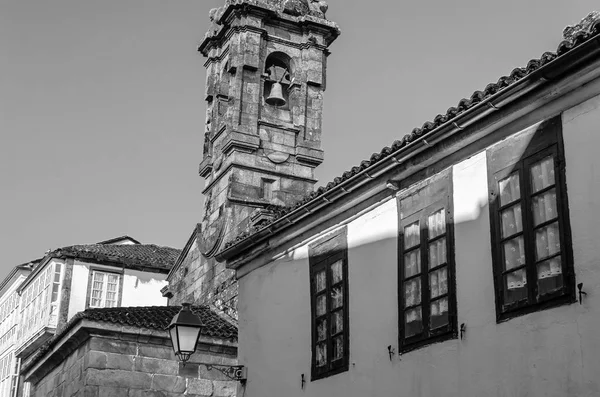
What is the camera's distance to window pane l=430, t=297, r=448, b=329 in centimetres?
962

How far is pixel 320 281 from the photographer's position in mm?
12102

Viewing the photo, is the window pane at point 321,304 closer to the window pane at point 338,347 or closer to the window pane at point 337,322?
the window pane at point 337,322

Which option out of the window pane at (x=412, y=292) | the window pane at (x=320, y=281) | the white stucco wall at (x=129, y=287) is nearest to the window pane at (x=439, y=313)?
the window pane at (x=412, y=292)

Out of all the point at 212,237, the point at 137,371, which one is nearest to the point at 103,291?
the point at 212,237

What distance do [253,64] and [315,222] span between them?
10771 mm

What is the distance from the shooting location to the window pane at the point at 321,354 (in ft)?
38.2

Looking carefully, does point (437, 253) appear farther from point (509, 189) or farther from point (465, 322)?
point (509, 189)

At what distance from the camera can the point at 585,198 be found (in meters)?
8.22

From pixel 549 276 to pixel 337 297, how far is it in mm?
3678

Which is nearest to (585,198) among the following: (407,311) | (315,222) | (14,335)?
(407,311)

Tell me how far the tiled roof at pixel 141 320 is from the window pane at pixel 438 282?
270 inches

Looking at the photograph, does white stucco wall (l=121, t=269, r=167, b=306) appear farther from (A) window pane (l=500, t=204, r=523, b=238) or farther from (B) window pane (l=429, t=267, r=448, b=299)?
(A) window pane (l=500, t=204, r=523, b=238)

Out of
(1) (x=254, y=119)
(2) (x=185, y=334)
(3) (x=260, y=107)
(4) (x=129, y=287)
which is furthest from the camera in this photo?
(4) (x=129, y=287)

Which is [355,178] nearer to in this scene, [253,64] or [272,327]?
[272,327]
